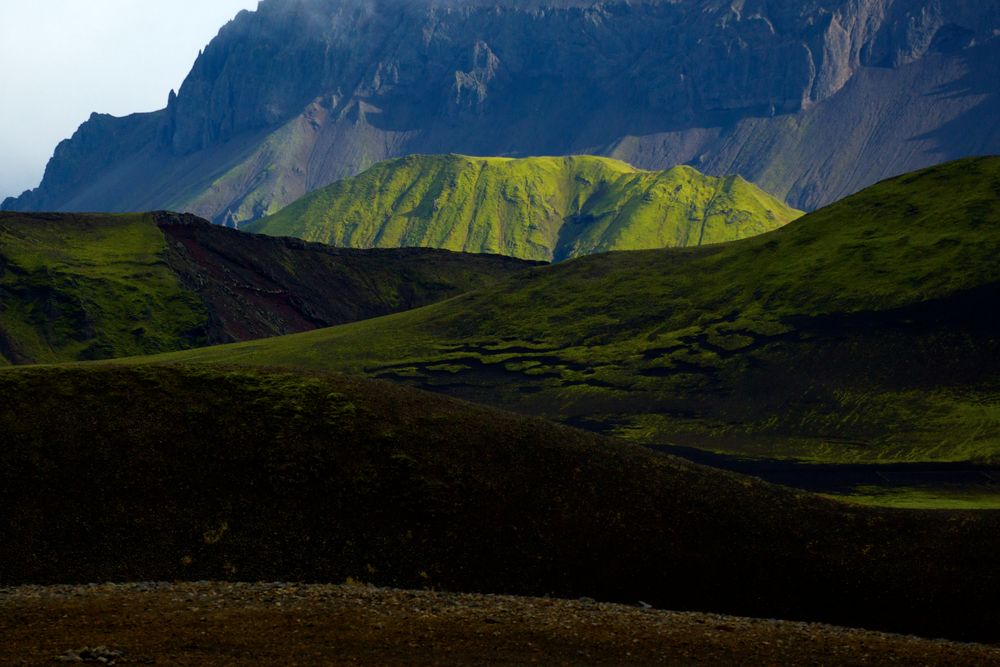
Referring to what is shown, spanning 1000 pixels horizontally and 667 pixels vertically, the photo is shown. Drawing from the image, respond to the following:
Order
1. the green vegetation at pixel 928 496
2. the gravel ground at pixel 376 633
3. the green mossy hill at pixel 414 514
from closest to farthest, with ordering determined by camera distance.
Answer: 1. the gravel ground at pixel 376 633
2. the green mossy hill at pixel 414 514
3. the green vegetation at pixel 928 496

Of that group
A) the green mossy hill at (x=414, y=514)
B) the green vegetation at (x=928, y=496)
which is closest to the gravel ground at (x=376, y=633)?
the green mossy hill at (x=414, y=514)

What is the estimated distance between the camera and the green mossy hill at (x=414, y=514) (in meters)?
54.8

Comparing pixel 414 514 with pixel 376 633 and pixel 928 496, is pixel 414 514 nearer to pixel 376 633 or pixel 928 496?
pixel 376 633

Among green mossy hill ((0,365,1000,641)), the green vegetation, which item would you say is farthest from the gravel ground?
the green vegetation

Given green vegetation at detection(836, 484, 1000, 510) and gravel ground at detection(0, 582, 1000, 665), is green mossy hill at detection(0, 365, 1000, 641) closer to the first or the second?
gravel ground at detection(0, 582, 1000, 665)

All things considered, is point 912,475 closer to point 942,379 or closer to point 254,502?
point 942,379

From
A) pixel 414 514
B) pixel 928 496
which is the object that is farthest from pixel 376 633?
pixel 928 496

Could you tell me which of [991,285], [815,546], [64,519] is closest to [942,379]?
[991,285]

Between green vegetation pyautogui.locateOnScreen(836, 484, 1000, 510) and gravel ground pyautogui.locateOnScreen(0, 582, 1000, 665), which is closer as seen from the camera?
gravel ground pyautogui.locateOnScreen(0, 582, 1000, 665)

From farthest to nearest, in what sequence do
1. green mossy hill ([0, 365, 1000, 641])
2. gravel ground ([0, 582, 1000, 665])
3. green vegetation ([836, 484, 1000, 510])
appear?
green vegetation ([836, 484, 1000, 510]) → green mossy hill ([0, 365, 1000, 641]) → gravel ground ([0, 582, 1000, 665])

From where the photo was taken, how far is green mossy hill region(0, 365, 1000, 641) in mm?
54812

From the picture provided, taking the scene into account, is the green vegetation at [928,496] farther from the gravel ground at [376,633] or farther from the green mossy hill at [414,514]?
the gravel ground at [376,633]

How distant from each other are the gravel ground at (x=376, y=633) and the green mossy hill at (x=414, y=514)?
321 inches

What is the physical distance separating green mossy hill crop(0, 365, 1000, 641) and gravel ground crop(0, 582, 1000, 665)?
26.7 ft
